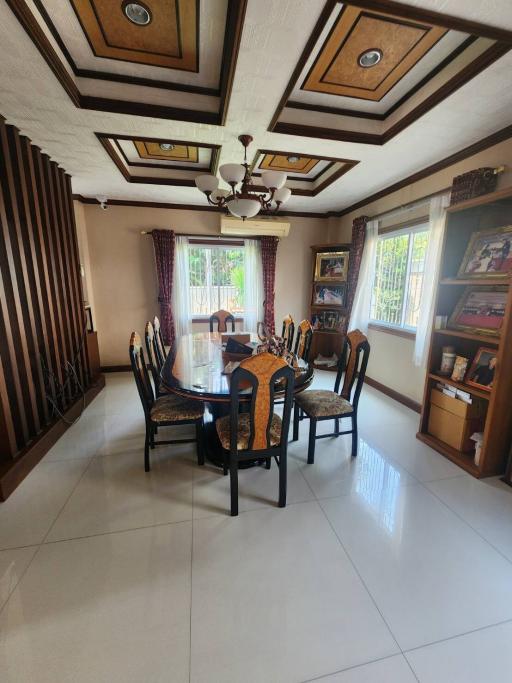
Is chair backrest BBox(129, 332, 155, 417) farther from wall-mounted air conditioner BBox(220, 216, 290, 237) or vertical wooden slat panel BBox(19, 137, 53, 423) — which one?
wall-mounted air conditioner BBox(220, 216, 290, 237)

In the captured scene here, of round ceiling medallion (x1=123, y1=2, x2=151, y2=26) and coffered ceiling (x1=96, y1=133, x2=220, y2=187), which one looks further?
coffered ceiling (x1=96, y1=133, x2=220, y2=187)

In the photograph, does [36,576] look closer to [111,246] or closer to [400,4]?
[400,4]

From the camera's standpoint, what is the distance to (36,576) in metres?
1.41

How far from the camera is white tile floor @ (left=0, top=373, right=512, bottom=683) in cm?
110

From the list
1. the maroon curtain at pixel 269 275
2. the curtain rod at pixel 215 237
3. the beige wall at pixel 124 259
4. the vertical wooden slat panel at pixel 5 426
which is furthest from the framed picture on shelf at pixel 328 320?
the vertical wooden slat panel at pixel 5 426

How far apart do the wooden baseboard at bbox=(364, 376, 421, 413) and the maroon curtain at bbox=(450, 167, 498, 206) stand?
211cm

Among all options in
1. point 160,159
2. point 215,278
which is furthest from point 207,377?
point 215,278

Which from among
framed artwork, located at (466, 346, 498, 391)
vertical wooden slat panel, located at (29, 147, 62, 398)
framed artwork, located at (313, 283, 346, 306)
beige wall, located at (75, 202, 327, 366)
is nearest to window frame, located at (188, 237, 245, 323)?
beige wall, located at (75, 202, 327, 366)

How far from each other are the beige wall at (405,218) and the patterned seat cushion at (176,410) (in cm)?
254

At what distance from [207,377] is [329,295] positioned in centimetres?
323

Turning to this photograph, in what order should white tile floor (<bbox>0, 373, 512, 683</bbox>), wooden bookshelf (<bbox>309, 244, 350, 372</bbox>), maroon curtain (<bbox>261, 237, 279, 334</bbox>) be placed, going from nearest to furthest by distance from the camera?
white tile floor (<bbox>0, 373, 512, 683</bbox>)
wooden bookshelf (<bbox>309, 244, 350, 372</bbox>)
maroon curtain (<bbox>261, 237, 279, 334</bbox>)

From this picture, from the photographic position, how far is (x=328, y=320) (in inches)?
189

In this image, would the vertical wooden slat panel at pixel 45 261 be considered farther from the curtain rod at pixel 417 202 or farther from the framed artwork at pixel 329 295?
the curtain rod at pixel 417 202

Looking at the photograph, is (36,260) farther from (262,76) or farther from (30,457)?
(262,76)
